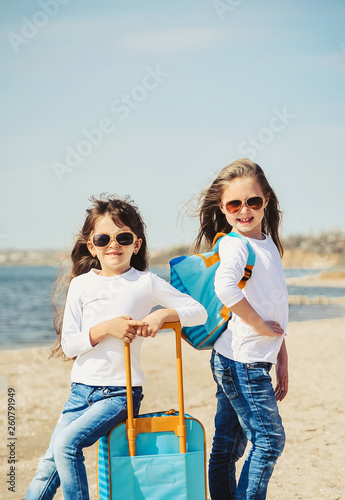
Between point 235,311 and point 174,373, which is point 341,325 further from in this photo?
point 235,311

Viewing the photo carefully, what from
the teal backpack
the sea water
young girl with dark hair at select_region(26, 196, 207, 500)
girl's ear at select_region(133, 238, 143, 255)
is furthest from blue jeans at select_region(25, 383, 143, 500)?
the sea water

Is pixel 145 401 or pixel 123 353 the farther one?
pixel 145 401

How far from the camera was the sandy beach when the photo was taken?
4.27 metres

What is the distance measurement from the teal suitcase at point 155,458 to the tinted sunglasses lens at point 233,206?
806mm

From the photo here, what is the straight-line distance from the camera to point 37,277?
5338 centimetres

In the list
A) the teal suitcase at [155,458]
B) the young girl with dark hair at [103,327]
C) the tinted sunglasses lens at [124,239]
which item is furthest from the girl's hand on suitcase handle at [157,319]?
the tinted sunglasses lens at [124,239]

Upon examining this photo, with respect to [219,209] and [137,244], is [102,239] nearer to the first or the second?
[137,244]

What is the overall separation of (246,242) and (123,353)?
732mm

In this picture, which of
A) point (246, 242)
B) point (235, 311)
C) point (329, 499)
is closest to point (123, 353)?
point (235, 311)

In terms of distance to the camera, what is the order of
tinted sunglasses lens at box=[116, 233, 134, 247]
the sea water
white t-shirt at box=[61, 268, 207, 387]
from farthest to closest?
1. the sea water
2. tinted sunglasses lens at box=[116, 233, 134, 247]
3. white t-shirt at box=[61, 268, 207, 387]

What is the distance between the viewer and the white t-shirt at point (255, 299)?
8.92ft

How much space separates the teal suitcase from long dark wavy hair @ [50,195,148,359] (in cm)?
56

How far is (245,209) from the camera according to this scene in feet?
9.30

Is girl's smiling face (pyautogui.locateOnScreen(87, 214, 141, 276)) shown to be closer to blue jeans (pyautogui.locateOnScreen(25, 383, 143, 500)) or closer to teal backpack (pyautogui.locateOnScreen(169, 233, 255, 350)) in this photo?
teal backpack (pyautogui.locateOnScreen(169, 233, 255, 350))
